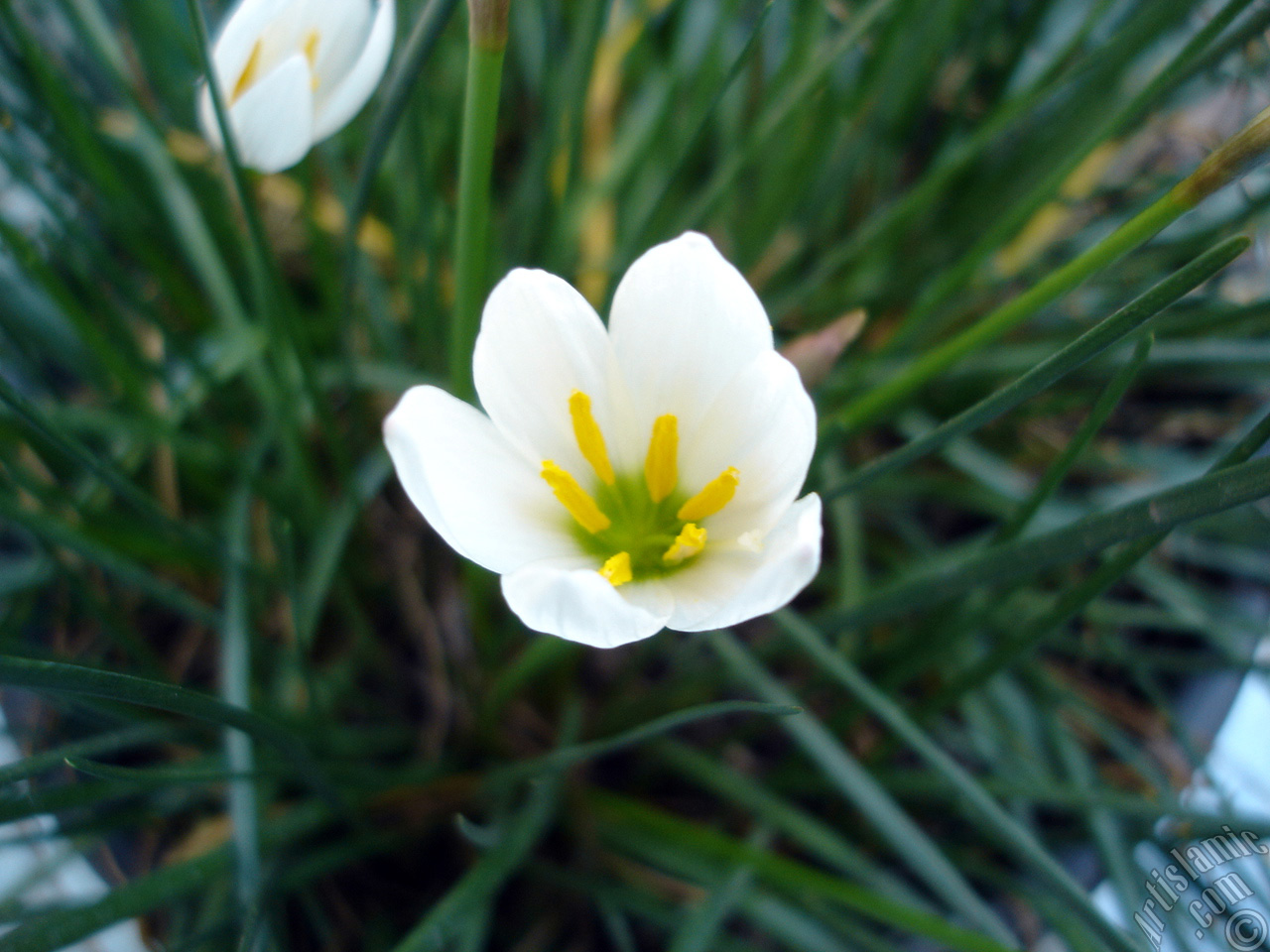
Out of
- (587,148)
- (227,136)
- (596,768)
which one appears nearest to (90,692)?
(227,136)

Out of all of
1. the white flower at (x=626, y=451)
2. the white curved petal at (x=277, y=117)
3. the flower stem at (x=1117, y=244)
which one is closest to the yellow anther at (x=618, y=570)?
the white flower at (x=626, y=451)

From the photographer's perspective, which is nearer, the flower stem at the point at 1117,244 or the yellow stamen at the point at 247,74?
the flower stem at the point at 1117,244

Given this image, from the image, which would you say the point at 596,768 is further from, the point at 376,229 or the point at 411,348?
the point at 376,229

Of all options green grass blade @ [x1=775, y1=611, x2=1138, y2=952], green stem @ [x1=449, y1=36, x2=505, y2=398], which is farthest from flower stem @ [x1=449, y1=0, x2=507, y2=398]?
green grass blade @ [x1=775, y1=611, x2=1138, y2=952]

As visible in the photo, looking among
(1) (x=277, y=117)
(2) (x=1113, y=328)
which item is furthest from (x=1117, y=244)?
(1) (x=277, y=117)

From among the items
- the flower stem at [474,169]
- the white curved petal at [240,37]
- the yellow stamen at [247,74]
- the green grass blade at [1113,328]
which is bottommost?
the green grass blade at [1113,328]

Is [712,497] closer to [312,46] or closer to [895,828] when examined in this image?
[895,828]

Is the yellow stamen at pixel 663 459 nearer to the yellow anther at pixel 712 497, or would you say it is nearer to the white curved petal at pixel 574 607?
the yellow anther at pixel 712 497
